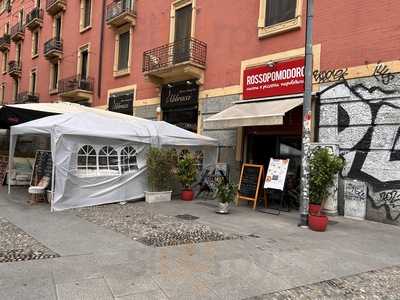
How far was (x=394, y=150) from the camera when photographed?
369 inches

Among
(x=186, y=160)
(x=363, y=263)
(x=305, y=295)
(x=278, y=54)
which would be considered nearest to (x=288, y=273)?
(x=305, y=295)

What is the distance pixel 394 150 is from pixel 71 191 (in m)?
7.69

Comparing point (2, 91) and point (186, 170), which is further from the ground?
point (2, 91)

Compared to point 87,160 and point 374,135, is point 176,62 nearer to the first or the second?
point 87,160

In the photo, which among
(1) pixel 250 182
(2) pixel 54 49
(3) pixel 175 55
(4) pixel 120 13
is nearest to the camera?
(1) pixel 250 182

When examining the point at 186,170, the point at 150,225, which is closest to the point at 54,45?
the point at 186,170

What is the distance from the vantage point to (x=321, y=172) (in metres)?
8.36

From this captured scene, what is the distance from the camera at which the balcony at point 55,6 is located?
25.5m

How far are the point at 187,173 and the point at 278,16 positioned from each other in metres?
5.47

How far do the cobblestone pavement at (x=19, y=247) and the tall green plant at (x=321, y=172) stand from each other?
524cm

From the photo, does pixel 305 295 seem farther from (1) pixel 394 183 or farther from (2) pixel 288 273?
(1) pixel 394 183

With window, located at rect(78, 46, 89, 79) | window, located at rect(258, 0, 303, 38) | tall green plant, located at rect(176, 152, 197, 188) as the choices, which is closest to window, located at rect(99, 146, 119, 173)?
tall green plant, located at rect(176, 152, 197, 188)

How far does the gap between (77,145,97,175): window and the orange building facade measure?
373 cm

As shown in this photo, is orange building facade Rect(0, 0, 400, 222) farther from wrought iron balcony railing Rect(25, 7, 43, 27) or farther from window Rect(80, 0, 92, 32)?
wrought iron balcony railing Rect(25, 7, 43, 27)
